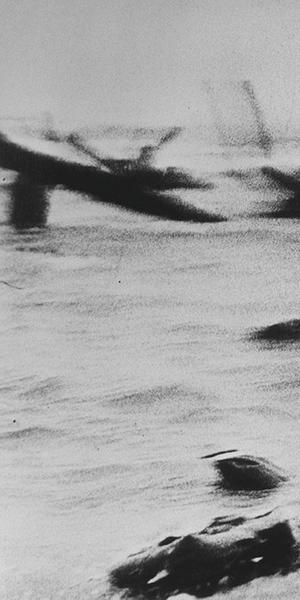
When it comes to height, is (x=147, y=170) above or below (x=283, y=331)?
above

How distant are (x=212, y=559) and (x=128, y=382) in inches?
11.1

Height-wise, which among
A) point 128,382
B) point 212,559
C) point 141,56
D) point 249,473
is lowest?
point 212,559

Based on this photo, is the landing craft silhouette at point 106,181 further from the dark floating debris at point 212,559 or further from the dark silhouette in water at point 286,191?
the dark floating debris at point 212,559

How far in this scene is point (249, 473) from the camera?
0.98 meters

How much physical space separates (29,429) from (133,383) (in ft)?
0.56

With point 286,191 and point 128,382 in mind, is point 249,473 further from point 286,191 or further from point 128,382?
point 286,191

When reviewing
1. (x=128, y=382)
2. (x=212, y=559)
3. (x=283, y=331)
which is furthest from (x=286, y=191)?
(x=212, y=559)

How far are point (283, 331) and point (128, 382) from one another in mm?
239

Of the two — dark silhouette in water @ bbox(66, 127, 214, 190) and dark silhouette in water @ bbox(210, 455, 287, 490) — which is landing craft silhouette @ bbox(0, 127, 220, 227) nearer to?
dark silhouette in water @ bbox(66, 127, 214, 190)

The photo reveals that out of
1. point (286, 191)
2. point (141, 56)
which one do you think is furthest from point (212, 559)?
point (141, 56)

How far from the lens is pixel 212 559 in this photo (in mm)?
983

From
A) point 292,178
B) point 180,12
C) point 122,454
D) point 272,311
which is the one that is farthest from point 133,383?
point 180,12

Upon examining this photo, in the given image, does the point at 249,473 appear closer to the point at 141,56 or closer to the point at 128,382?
the point at 128,382

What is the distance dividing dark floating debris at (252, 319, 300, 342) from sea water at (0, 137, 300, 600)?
0.04 ft
